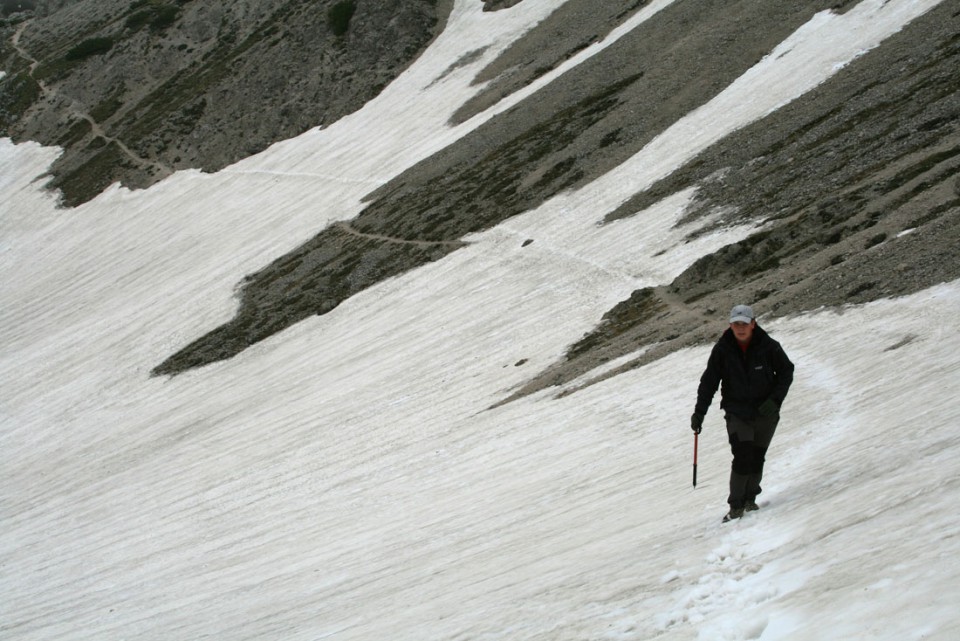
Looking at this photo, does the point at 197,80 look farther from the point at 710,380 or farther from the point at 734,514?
the point at 734,514

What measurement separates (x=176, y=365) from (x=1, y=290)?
3237cm

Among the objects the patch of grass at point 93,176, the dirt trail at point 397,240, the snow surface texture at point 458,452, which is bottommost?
the snow surface texture at point 458,452

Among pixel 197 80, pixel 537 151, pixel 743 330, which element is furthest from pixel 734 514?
pixel 197 80

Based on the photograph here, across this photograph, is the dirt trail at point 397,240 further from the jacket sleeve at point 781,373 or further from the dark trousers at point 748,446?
the jacket sleeve at point 781,373

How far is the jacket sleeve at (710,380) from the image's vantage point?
12.5 metres

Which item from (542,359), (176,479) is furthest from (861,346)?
(176,479)

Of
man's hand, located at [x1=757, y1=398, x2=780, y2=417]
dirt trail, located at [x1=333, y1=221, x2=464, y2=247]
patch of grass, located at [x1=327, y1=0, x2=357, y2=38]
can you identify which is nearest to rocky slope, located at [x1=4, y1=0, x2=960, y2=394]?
dirt trail, located at [x1=333, y1=221, x2=464, y2=247]

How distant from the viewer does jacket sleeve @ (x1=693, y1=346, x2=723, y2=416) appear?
493 inches

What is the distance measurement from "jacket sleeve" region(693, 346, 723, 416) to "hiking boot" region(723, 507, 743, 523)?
146cm

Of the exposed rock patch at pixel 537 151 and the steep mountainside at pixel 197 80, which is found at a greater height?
A: the steep mountainside at pixel 197 80

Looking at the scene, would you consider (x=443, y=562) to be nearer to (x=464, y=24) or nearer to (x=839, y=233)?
(x=839, y=233)

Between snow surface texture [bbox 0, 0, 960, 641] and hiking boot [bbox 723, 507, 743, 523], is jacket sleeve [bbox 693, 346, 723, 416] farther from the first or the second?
snow surface texture [bbox 0, 0, 960, 641]

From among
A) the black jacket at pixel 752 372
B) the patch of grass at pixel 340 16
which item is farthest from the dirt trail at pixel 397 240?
the patch of grass at pixel 340 16

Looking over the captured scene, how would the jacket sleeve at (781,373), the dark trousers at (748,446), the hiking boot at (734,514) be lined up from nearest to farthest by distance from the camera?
the jacket sleeve at (781,373)
the dark trousers at (748,446)
the hiking boot at (734,514)
